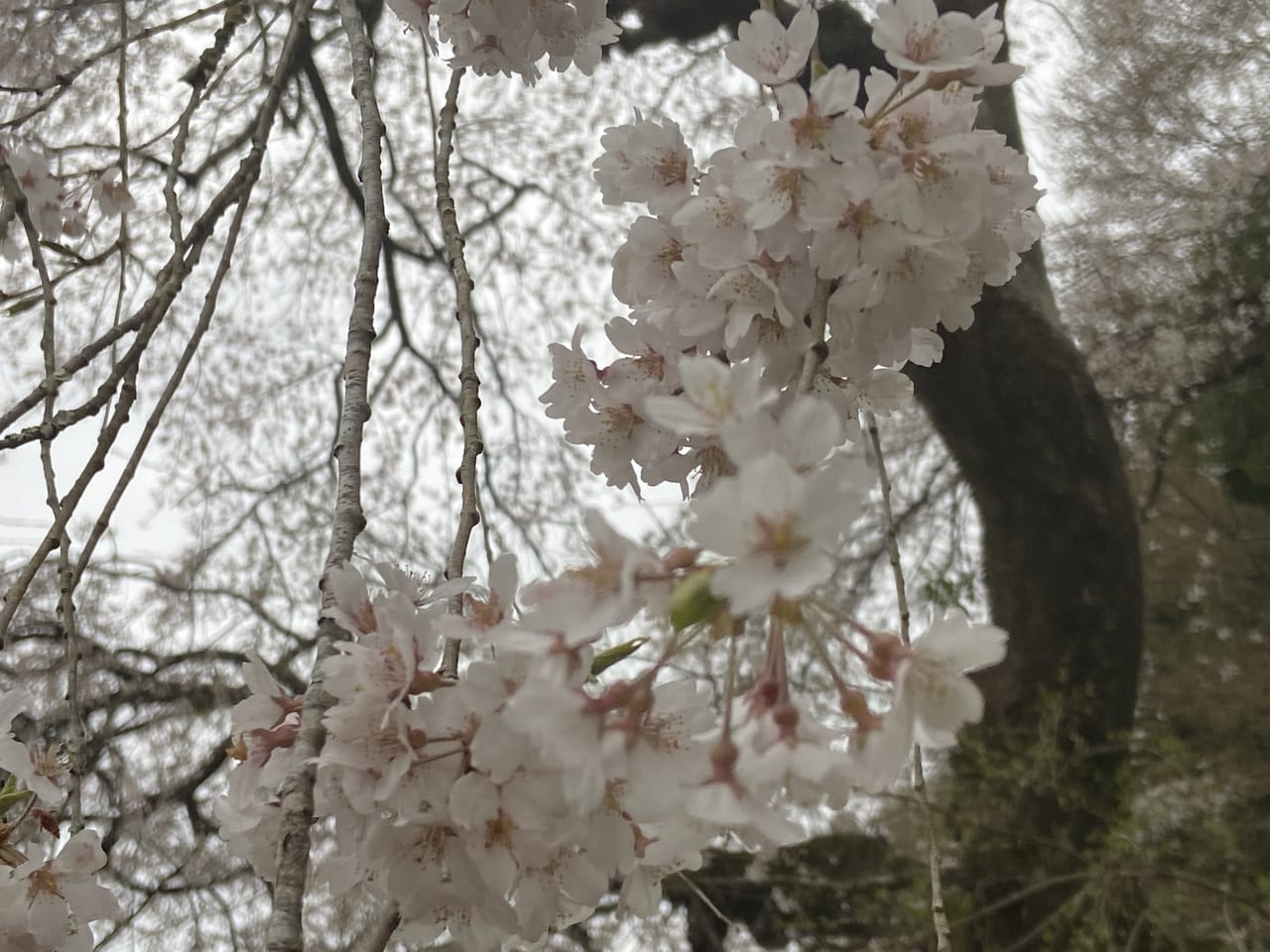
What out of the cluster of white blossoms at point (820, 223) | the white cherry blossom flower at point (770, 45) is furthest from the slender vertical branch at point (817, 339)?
the white cherry blossom flower at point (770, 45)

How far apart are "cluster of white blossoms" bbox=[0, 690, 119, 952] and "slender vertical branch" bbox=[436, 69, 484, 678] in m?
0.32

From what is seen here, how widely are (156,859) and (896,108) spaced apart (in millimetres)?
2427

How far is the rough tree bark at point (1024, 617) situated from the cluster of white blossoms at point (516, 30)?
58.5 inches

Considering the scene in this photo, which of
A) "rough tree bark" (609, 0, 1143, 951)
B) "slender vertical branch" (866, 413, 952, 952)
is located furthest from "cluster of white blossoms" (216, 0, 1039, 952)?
"rough tree bark" (609, 0, 1143, 951)

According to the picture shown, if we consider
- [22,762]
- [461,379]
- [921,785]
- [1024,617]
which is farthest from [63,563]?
[1024,617]

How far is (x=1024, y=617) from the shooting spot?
2.34 m

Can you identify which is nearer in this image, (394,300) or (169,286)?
(169,286)

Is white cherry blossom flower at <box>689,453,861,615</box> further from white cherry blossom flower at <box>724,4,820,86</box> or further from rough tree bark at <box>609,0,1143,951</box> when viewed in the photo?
rough tree bark at <box>609,0,1143,951</box>

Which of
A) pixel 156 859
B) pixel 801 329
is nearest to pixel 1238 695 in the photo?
pixel 801 329

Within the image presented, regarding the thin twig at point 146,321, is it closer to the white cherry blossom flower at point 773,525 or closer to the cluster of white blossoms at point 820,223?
the cluster of white blossoms at point 820,223

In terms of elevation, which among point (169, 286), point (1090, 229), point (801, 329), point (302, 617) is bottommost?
point (801, 329)

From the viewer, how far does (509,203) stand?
9.22 ft

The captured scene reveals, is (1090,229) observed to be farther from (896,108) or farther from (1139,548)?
(896,108)

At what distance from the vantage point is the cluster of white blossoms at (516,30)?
0.72m
